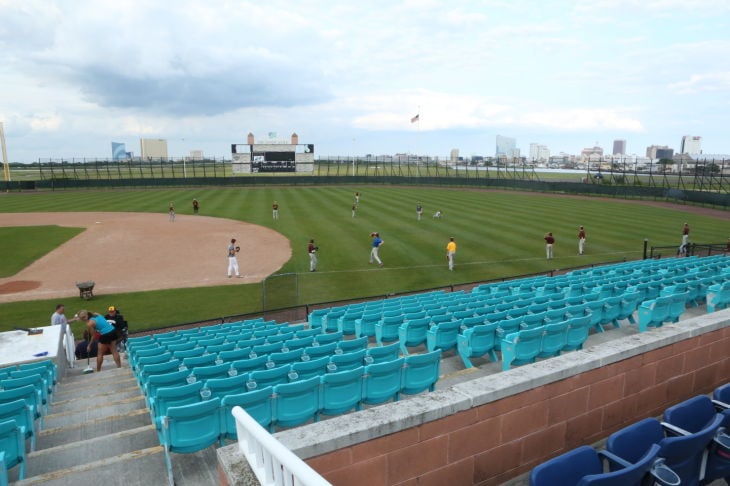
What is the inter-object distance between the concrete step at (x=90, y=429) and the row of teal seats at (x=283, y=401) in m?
1.58

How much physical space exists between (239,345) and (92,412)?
8.77 ft

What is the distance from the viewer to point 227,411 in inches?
224

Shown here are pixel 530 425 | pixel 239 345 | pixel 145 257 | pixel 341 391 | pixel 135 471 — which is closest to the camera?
pixel 530 425

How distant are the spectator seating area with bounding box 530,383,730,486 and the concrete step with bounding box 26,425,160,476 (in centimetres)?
516

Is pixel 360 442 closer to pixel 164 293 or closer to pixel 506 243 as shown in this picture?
pixel 164 293

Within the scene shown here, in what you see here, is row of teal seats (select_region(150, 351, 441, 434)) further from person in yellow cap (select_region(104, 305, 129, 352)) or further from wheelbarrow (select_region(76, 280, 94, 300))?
wheelbarrow (select_region(76, 280, 94, 300))

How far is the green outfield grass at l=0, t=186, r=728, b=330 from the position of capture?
64.0 feet

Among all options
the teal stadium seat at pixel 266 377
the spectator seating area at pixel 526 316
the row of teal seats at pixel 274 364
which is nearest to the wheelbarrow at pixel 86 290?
the spectator seating area at pixel 526 316

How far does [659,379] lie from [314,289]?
52.4 feet

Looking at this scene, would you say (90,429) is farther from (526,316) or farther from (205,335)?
(526,316)

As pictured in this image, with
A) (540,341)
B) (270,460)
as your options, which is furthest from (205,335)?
(270,460)

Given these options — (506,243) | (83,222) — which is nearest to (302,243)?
(506,243)

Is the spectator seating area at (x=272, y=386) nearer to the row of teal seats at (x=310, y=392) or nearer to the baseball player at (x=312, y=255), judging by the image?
the row of teal seats at (x=310, y=392)

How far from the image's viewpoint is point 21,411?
5984mm
